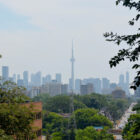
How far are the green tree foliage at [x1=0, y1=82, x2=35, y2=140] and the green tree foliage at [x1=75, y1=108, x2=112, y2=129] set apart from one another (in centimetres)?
5740

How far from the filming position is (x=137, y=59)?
1009 cm

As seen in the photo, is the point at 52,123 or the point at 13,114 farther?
the point at 52,123

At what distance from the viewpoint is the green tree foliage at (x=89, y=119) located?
74.3m

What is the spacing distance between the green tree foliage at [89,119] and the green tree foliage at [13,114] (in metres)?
57.4

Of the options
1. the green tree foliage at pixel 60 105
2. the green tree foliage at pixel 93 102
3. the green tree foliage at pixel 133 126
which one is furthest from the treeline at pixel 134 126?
the green tree foliage at pixel 93 102

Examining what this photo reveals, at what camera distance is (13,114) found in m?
16.8

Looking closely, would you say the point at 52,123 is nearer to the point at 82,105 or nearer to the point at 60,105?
the point at 60,105

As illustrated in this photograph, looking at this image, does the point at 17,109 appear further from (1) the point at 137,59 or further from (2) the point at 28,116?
(1) the point at 137,59

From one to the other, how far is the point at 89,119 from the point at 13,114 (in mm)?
59578

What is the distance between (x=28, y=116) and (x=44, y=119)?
226 feet

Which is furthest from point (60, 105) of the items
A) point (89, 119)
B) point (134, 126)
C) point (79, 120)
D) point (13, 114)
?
point (134, 126)

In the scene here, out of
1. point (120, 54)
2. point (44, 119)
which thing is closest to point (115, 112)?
point (44, 119)

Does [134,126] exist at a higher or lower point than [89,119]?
higher

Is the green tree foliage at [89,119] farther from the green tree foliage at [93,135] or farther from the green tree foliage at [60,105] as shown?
the green tree foliage at [60,105]
